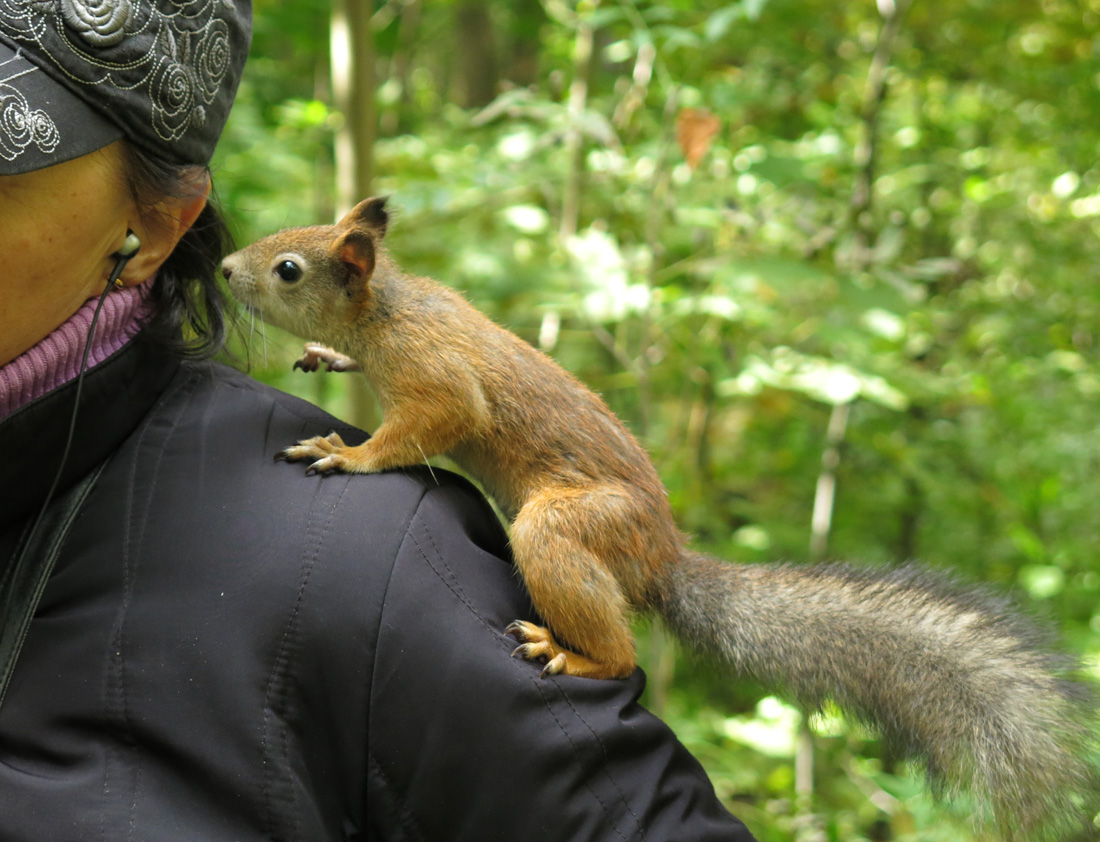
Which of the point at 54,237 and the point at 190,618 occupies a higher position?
the point at 54,237

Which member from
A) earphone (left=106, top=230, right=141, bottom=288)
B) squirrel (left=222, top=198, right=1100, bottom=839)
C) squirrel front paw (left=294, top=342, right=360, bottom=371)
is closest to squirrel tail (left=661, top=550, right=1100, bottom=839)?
squirrel (left=222, top=198, right=1100, bottom=839)

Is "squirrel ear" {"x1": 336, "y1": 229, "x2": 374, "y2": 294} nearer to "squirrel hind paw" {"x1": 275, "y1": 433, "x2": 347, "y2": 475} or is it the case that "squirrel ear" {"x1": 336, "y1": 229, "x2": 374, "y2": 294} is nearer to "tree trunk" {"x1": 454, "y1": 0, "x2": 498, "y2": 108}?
"squirrel hind paw" {"x1": 275, "y1": 433, "x2": 347, "y2": 475}

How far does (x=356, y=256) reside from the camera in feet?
5.20

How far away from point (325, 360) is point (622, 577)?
0.66 metres

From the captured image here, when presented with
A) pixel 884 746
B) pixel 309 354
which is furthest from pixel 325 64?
pixel 884 746

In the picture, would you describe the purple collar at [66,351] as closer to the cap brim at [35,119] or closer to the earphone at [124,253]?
the earphone at [124,253]

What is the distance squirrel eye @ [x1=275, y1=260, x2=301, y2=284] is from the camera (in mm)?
1629

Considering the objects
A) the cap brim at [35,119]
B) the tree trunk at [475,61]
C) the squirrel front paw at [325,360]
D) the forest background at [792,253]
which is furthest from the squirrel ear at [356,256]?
the tree trunk at [475,61]

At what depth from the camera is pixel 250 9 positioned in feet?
3.92

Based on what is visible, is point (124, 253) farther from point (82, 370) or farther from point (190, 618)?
point (190, 618)

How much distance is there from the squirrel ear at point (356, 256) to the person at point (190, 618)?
0.44 m

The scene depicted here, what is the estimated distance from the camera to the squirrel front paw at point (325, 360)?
1612mm

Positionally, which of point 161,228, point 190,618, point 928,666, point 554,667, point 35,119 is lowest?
point 928,666

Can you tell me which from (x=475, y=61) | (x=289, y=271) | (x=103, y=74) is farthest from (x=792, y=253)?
(x=475, y=61)
